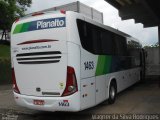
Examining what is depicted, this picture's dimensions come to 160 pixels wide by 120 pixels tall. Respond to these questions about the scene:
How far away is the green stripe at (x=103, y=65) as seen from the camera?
1037 cm

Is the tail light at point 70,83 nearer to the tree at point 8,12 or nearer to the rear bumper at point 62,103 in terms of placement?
the rear bumper at point 62,103

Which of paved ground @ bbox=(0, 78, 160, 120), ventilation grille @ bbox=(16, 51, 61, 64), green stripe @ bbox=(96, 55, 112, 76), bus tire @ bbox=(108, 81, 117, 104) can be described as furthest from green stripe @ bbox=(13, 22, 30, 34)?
bus tire @ bbox=(108, 81, 117, 104)

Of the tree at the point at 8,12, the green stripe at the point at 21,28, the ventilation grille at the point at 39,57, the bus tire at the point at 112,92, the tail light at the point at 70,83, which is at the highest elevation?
the tree at the point at 8,12

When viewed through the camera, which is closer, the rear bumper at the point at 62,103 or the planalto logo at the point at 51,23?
the rear bumper at the point at 62,103

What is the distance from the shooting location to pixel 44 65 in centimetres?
907

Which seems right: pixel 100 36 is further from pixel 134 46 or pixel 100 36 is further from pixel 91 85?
pixel 134 46

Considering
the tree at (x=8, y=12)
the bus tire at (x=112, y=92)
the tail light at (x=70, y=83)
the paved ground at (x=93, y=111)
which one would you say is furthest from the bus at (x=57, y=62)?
the tree at (x=8, y=12)

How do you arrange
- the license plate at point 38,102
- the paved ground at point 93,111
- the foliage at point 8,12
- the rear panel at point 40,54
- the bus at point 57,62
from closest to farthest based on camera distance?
the bus at point 57,62 < the rear panel at point 40,54 < the license plate at point 38,102 < the paved ground at point 93,111 < the foliage at point 8,12

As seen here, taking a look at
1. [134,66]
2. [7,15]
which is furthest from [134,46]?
[7,15]

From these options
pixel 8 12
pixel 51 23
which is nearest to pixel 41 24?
pixel 51 23

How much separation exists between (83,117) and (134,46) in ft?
28.4

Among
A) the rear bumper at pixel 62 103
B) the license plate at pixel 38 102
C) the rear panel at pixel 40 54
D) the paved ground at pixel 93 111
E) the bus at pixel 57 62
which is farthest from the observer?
the paved ground at pixel 93 111

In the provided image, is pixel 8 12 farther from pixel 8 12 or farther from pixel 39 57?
pixel 39 57

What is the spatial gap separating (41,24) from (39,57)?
1030 millimetres
